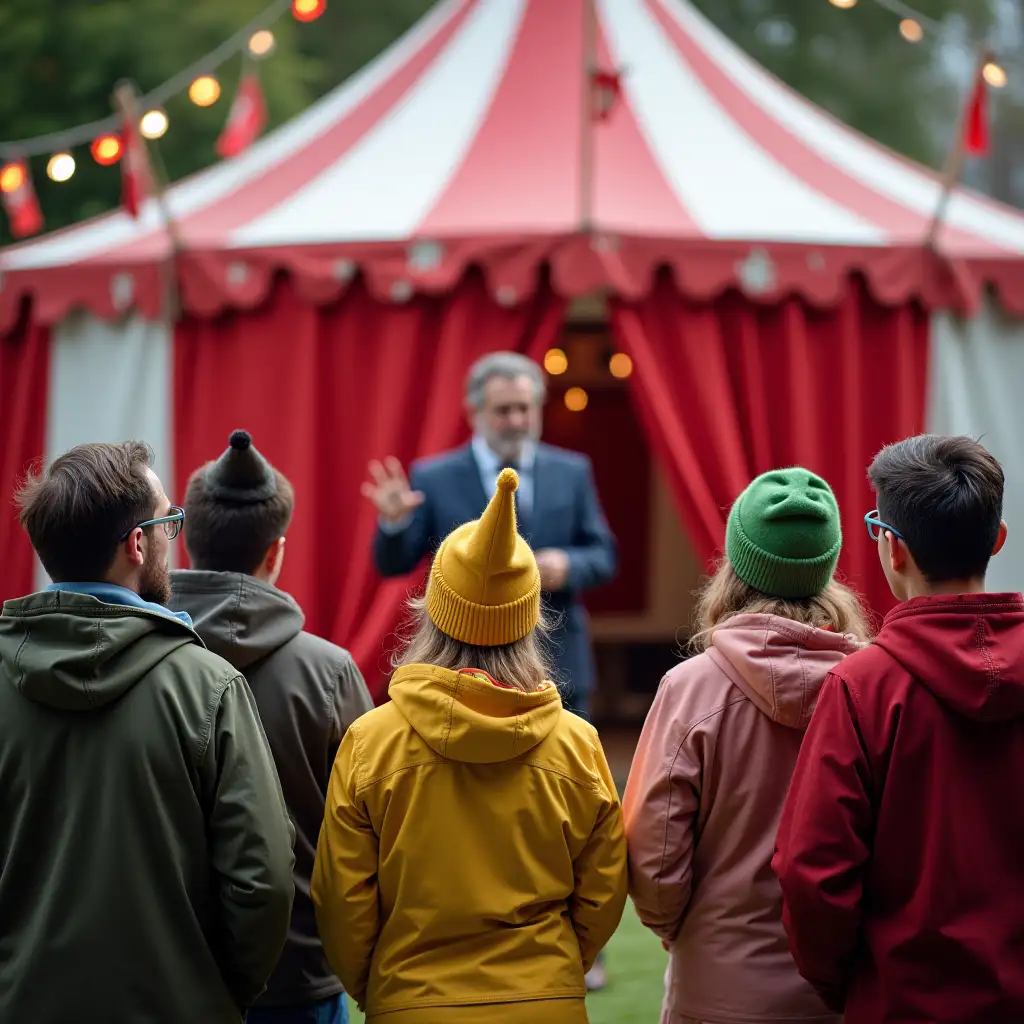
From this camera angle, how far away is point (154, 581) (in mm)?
1819

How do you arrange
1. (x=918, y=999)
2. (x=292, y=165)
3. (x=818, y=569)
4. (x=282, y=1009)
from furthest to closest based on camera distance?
(x=292, y=165), (x=282, y=1009), (x=818, y=569), (x=918, y=999)

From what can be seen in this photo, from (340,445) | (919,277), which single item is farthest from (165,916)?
(919,277)

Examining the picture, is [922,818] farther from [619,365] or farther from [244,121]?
[619,365]

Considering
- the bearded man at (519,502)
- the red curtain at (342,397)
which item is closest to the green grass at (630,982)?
the bearded man at (519,502)

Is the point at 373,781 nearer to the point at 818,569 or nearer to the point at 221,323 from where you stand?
the point at 818,569

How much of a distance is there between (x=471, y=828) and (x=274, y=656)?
1.62ft

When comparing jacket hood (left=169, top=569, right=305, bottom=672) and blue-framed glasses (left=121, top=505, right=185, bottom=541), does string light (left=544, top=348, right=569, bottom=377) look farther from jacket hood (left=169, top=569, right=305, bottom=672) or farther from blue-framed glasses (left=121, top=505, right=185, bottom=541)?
blue-framed glasses (left=121, top=505, right=185, bottom=541)

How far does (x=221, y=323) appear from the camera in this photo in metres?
4.49

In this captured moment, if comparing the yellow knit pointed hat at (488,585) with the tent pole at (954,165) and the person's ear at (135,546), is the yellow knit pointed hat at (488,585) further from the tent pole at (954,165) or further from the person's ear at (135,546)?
the tent pole at (954,165)

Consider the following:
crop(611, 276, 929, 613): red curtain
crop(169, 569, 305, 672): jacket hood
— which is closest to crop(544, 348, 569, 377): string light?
crop(611, 276, 929, 613): red curtain

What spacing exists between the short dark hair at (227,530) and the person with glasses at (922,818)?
3.13ft

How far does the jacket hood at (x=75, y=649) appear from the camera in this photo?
1.66 metres

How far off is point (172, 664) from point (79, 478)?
28 cm

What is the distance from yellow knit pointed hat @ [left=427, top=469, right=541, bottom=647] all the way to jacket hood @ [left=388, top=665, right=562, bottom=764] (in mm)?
75
